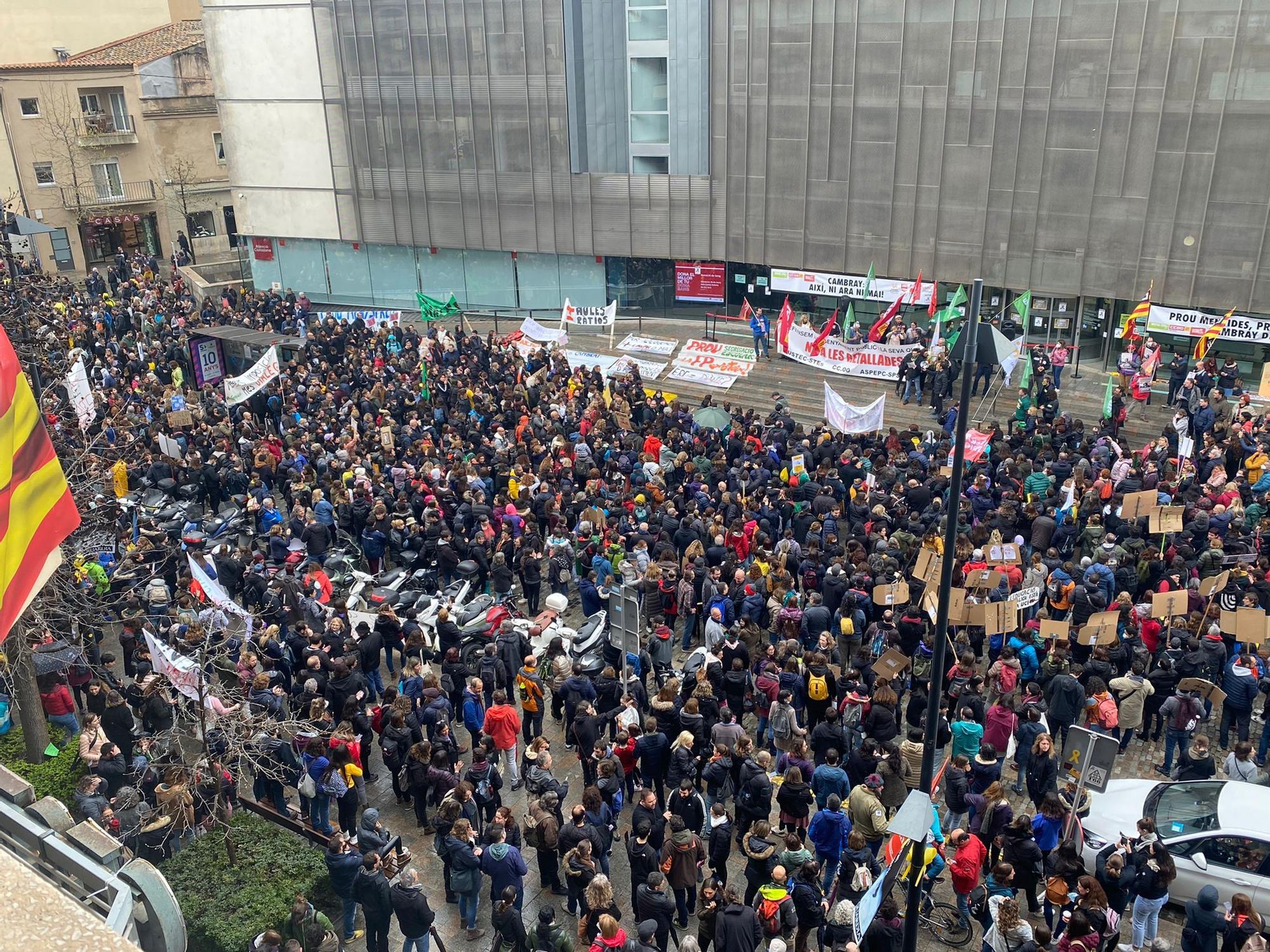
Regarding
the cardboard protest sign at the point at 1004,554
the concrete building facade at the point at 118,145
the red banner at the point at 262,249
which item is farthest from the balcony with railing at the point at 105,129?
the cardboard protest sign at the point at 1004,554

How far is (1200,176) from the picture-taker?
92.6 feet

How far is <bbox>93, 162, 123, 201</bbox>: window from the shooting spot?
5259 centimetres

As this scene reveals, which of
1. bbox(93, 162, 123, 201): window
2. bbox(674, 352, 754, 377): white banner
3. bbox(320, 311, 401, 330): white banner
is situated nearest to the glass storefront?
bbox(93, 162, 123, 201): window

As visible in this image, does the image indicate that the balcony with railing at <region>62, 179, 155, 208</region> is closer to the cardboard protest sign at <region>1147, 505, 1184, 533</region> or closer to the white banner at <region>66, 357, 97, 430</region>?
the white banner at <region>66, 357, 97, 430</region>

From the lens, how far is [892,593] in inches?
639

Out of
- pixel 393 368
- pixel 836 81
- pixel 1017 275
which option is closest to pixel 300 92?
pixel 393 368

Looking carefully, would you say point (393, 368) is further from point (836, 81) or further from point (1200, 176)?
point (1200, 176)

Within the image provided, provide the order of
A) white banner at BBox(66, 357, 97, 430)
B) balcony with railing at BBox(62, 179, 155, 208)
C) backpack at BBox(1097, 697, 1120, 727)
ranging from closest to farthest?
backpack at BBox(1097, 697, 1120, 727), white banner at BBox(66, 357, 97, 430), balcony with railing at BBox(62, 179, 155, 208)

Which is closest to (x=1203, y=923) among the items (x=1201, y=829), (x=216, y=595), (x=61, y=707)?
(x=1201, y=829)

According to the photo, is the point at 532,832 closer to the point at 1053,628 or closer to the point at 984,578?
the point at 1053,628

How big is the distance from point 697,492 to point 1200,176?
57.7 feet

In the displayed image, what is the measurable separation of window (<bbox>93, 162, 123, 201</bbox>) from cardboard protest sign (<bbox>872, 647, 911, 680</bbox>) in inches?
1985

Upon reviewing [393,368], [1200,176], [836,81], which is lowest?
[393,368]

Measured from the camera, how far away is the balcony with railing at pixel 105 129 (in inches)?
2034
